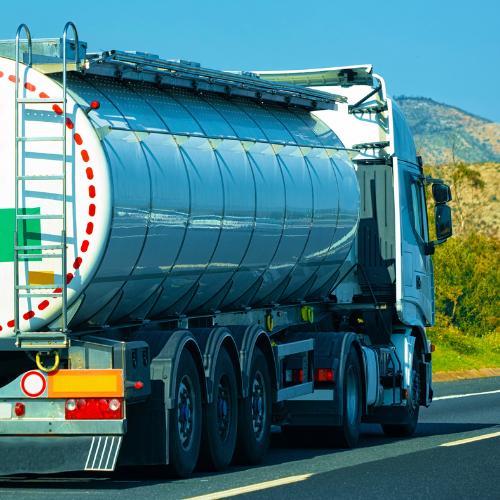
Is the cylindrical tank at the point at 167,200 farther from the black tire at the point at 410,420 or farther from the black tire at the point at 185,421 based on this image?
the black tire at the point at 410,420

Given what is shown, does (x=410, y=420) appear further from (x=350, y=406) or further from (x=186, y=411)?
(x=186, y=411)

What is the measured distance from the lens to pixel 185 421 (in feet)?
32.2

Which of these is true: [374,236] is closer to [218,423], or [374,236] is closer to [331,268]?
[331,268]

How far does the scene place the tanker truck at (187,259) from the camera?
8789mm

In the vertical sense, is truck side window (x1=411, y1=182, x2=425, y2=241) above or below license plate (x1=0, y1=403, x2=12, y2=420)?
above

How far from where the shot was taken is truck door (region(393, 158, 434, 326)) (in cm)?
1498

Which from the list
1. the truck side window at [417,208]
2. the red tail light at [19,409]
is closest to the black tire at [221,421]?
the red tail light at [19,409]

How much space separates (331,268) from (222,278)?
3165 millimetres

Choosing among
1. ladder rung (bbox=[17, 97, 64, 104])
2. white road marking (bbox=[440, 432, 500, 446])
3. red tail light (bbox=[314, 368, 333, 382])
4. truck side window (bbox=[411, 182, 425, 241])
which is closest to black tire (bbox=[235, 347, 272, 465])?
red tail light (bbox=[314, 368, 333, 382])

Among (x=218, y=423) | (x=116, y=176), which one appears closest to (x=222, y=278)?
(x=218, y=423)

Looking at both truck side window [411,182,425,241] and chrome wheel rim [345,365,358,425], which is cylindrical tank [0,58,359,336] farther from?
truck side window [411,182,425,241]

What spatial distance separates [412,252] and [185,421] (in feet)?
20.9

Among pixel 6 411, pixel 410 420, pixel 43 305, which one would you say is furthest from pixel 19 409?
pixel 410 420

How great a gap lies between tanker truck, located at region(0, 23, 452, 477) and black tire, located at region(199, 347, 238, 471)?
19 mm
